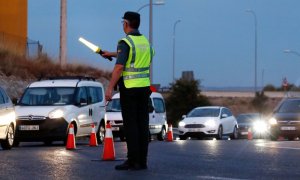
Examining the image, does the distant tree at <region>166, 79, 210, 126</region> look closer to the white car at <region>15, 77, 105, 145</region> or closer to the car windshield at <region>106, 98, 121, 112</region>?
the car windshield at <region>106, 98, 121, 112</region>

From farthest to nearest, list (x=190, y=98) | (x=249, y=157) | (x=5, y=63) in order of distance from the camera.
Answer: (x=190, y=98) → (x=5, y=63) → (x=249, y=157)

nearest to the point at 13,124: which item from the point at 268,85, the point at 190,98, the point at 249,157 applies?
the point at 249,157

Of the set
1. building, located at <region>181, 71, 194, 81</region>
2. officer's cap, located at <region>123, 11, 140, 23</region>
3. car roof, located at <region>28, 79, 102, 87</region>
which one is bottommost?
car roof, located at <region>28, 79, 102, 87</region>

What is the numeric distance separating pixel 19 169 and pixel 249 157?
4402mm

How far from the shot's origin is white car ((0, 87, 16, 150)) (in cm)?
1852

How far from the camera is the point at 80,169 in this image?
11.1m

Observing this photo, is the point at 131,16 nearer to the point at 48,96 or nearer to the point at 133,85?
the point at 133,85

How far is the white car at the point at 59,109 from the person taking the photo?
2197cm

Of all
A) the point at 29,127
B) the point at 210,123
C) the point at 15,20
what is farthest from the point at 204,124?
the point at 15,20

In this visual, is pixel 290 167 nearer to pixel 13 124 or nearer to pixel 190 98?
pixel 13 124

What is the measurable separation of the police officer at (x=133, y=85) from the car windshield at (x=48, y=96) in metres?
12.2

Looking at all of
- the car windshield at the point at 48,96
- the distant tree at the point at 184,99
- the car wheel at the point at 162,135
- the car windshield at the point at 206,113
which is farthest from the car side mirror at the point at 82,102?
the distant tree at the point at 184,99

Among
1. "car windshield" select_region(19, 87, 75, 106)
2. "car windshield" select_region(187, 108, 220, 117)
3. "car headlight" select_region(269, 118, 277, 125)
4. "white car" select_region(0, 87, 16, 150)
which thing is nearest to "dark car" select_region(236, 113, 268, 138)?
"car windshield" select_region(187, 108, 220, 117)

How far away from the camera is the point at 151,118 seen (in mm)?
30344
